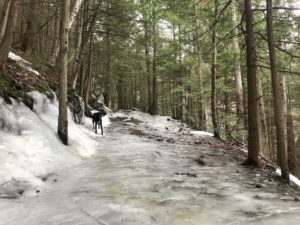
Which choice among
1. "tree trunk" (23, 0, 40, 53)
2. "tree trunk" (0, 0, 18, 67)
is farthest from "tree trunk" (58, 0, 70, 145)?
"tree trunk" (23, 0, 40, 53)

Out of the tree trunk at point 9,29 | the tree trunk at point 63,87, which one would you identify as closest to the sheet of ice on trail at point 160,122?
the tree trunk at point 63,87

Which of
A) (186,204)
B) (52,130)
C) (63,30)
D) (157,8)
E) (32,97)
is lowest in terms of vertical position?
(186,204)

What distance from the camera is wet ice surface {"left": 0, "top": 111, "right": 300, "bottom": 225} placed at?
17.9 feet

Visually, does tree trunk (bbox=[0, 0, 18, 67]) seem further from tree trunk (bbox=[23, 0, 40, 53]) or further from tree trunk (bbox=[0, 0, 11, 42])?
tree trunk (bbox=[23, 0, 40, 53])

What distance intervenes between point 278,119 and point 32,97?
297 inches

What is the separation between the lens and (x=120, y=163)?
10.2 m

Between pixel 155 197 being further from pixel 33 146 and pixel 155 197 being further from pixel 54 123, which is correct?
pixel 54 123

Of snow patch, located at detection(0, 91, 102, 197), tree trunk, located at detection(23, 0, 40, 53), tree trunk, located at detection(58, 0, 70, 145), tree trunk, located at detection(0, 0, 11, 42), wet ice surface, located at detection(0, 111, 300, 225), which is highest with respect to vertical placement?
tree trunk, located at detection(23, 0, 40, 53)

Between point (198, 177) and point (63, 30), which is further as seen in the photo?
point (63, 30)

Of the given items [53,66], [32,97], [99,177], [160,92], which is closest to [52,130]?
[32,97]

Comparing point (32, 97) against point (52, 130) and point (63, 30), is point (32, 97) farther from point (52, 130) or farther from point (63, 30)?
point (63, 30)

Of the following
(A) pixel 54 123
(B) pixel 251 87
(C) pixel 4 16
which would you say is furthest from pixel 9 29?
(B) pixel 251 87

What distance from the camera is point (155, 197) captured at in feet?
21.8

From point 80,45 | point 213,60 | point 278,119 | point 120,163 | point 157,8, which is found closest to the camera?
point 278,119
